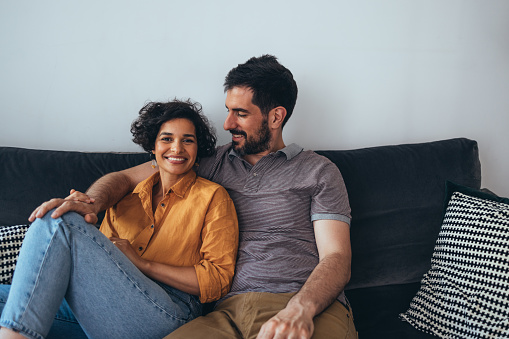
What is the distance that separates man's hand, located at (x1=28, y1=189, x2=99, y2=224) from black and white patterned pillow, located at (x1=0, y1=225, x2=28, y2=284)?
274mm

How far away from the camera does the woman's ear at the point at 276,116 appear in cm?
174

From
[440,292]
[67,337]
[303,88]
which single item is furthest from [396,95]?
[67,337]

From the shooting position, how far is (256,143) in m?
1.70

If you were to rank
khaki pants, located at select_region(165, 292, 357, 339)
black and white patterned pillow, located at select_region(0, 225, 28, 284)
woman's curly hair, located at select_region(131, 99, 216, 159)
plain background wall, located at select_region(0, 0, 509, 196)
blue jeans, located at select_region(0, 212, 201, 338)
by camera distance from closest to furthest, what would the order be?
1. blue jeans, located at select_region(0, 212, 201, 338)
2. khaki pants, located at select_region(165, 292, 357, 339)
3. black and white patterned pillow, located at select_region(0, 225, 28, 284)
4. woman's curly hair, located at select_region(131, 99, 216, 159)
5. plain background wall, located at select_region(0, 0, 509, 196)

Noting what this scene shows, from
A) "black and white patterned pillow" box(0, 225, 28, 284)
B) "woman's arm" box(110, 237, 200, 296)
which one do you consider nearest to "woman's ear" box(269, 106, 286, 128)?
"woman's arm" box(110, 237, 200, 296)

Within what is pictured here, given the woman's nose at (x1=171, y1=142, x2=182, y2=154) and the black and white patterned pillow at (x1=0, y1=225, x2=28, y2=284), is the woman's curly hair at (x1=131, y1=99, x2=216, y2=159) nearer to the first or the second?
the woman's nose at (x1=171, y1=142, x2=182, y2=154)

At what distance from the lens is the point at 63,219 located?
4.08 ft

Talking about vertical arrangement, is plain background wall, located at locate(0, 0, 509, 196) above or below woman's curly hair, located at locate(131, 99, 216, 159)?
above

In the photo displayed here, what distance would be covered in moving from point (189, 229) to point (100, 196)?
331mm

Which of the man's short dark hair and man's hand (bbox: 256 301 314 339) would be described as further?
the man's short dark hair

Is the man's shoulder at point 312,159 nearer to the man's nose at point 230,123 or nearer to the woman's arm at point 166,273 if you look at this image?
the man's nose at point 230,123

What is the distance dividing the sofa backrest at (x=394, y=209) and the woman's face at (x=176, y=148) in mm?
569

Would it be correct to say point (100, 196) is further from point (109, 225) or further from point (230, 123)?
point (230, 123)

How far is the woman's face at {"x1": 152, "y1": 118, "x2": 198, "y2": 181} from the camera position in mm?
1567
